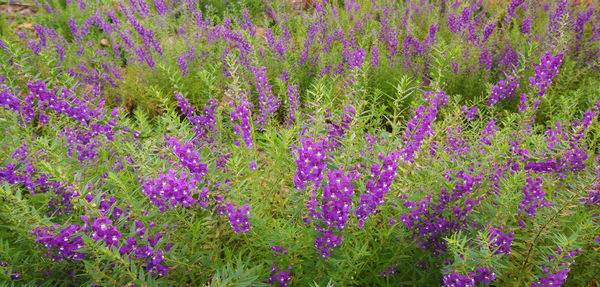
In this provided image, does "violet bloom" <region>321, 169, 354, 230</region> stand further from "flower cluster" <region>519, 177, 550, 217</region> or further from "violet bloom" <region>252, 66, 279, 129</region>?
"violet bloom" <region>252, 66, 279, 129</region>

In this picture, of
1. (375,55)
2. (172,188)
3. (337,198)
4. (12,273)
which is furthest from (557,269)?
(375,55)

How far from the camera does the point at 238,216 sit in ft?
7.18

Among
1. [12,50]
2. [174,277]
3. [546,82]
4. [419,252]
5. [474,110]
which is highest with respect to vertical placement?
[12,50]

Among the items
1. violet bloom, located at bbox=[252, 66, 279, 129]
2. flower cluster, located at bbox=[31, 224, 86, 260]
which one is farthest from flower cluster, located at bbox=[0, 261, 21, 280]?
violet bloom, located at bbox=[252, 66, 279, 129]

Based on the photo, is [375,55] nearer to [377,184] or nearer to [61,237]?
[377,184]

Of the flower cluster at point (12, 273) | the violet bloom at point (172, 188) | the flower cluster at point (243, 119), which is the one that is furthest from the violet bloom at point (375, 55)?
the flower cluster at point (12, 273)

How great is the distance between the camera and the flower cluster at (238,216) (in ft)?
7.15

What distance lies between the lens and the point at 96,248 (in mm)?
1947

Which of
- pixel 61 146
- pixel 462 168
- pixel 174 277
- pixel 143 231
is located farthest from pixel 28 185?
pixel 462 168

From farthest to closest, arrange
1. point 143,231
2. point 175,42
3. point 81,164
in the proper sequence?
point 175,42 < point 81,164 < point 143,231

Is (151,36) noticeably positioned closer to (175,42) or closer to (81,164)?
(175,42)

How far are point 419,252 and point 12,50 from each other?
3.74 meters

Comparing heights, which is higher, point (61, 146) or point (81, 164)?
point (61, 146)

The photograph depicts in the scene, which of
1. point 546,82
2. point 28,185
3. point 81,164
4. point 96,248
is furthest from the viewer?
point 546,82
